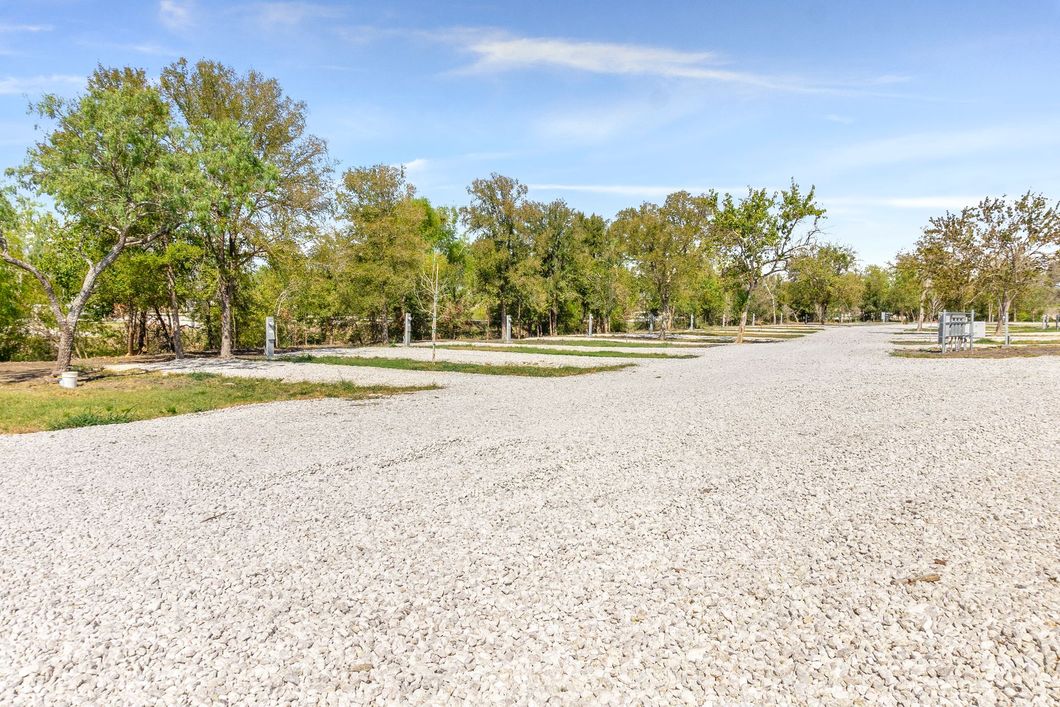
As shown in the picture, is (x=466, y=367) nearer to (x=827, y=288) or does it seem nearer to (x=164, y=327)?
(x=164, y=327)

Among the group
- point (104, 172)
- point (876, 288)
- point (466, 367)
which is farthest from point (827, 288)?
point (104, 172)

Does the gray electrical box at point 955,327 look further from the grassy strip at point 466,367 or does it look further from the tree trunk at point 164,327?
the tree trunk at point 164,327

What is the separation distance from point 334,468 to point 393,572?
243 cm

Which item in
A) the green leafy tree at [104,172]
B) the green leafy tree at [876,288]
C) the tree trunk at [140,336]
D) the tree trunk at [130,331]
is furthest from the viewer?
the green leafy tree at [876,288]

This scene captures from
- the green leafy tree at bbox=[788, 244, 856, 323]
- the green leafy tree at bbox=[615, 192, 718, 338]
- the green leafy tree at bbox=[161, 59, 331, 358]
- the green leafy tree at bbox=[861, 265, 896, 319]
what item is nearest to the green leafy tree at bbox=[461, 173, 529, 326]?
the green leafy tree at bbox=[615, 192, 718, 338]

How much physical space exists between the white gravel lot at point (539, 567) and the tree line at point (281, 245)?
9676 millimetres

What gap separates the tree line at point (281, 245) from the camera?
43.2 feet

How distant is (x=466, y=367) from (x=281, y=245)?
26.6 feet

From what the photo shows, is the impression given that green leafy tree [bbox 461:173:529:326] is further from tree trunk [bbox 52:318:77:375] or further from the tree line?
tree trunk [bbox 52:318:77:375]

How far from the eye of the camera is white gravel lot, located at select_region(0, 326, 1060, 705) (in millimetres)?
2301

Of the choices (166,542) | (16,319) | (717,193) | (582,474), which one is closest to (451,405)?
(582,474)

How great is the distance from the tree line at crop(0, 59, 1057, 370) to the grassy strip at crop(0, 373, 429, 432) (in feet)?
9.10

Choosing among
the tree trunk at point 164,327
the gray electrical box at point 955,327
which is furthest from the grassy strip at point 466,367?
the gray electrical box at point 955,327

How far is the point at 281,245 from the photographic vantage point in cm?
1855
